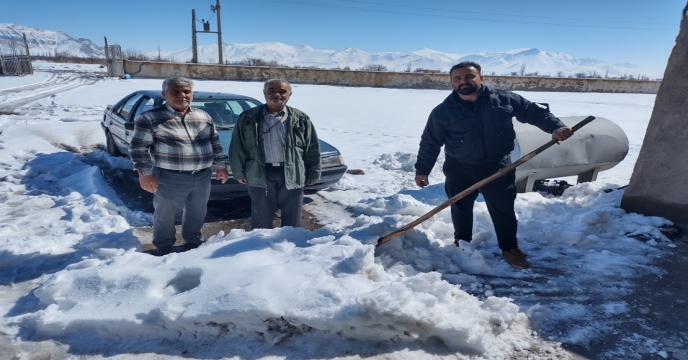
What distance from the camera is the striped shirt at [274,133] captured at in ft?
10.5

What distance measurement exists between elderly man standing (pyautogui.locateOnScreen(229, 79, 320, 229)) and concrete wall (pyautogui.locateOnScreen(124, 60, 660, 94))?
19176 millimetres

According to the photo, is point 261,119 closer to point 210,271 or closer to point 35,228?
point 210,271

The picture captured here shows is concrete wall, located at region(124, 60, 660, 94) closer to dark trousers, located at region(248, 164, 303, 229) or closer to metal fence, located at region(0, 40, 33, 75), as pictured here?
metal fence, located at region(0, 40, 33, 75)

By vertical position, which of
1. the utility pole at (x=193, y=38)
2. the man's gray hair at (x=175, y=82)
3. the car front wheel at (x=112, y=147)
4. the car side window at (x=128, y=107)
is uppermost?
the utility pole at (x=193, y=38)

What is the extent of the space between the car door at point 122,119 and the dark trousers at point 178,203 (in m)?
3.26

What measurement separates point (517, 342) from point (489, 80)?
78.7 feet

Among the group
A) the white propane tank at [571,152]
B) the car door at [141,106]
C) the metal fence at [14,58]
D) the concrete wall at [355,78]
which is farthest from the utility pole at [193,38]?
the white propane tank at [571,152]

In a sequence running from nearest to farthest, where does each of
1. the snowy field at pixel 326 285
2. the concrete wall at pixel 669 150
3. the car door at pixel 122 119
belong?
the snowy field at pixel 326 285, the concrete wall at pixel 669 150, the car door at pixel 122 119

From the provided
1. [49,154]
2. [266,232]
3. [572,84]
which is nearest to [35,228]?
[266,232]

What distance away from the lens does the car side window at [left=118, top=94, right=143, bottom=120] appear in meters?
6.30

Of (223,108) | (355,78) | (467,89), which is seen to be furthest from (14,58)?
(467,89)

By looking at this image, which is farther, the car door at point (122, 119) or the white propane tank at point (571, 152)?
the car door at point (122, 119)

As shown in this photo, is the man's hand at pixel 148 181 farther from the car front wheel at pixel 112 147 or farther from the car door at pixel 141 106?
the car front wheel at pixel 112 147

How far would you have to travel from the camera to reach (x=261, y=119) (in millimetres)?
3213
